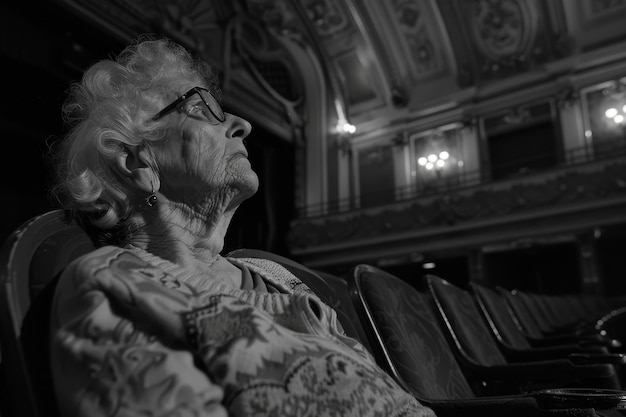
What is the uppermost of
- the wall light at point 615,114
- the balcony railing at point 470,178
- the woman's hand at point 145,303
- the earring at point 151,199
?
the wall light at point 615,114

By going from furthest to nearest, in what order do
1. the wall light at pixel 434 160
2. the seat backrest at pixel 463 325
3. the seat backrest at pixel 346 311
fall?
the wall light at pixel 434 160 → the seat backrest at pixel 463 325 → the seat backrest at pixel 346 311

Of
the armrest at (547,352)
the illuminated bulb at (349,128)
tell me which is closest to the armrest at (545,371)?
the armrest at (547,352)

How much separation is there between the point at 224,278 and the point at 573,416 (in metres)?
0.42

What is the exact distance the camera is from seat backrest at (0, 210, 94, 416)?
1.47 feet

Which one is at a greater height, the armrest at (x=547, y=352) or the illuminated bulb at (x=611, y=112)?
the illuminated bulb at (x=611, y=112)

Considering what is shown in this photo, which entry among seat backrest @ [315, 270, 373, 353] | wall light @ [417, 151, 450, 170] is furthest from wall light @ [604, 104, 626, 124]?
seat backrest @ [315, 270, 373, 353]

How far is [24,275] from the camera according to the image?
0.49 metres

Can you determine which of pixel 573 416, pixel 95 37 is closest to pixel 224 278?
pixel 573 416

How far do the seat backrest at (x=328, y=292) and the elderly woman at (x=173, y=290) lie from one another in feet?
0.23

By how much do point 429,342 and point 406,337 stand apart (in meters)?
0.09

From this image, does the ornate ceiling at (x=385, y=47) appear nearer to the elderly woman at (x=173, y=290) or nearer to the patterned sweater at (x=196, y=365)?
the elderly woman at (x=173, y=290)

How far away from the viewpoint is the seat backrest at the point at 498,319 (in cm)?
145

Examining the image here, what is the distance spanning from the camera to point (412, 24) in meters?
6.88

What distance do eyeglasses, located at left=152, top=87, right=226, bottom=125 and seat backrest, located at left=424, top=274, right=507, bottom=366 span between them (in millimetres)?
681
